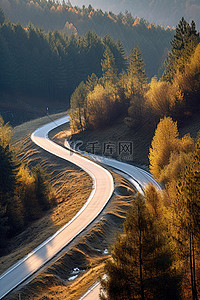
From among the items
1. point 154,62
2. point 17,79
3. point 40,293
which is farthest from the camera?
point 154,62

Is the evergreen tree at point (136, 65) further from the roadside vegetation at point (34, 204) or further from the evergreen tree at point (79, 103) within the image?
the roadside vegetation at point (34, 204)

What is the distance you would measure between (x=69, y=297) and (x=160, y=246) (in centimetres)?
960

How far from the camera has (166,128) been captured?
43.6m

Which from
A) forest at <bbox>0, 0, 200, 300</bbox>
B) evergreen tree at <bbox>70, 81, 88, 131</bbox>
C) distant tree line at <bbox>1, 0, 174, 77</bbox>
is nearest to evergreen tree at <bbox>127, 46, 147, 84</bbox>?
forest at <bbox>0, 0, 200, 300</bbox>

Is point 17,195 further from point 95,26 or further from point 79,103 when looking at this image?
point 95,26

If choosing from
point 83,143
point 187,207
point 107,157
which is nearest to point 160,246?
point 187,207

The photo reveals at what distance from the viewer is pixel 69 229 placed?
34.3m

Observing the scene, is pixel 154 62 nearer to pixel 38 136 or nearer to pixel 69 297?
pixel 38 136

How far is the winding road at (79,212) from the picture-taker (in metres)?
26.8

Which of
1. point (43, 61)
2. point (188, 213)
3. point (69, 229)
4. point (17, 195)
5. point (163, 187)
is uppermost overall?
point (43, 61)

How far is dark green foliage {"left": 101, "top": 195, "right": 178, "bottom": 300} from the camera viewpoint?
55.1 ft

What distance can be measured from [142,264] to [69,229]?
60.1 ft

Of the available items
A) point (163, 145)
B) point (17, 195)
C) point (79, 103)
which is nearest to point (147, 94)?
point (79, 103)

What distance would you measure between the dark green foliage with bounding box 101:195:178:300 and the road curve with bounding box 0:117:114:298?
1080 cm
